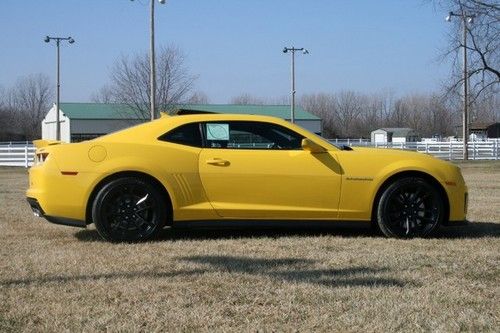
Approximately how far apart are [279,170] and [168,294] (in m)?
2.55

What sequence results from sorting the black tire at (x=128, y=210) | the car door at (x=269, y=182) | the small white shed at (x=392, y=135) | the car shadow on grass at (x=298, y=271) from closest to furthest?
the car shadow on grass at (x=298, y=271), the black tire at (x=128, y=210), the car door at (x=269, y=182), the small white shed at (x=392, y=135)

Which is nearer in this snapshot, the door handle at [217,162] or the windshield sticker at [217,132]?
the door handle at [217,162]

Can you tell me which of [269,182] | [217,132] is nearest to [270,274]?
[269,182]

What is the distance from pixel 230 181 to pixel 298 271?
175 centimetres

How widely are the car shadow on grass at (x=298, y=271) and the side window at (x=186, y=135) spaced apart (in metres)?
1.46

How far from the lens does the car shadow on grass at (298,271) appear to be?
15.7 feet

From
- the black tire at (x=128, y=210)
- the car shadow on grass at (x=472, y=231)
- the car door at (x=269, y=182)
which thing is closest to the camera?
the black tire at (x=128, y=210)

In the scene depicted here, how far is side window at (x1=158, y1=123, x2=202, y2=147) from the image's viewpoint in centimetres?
678

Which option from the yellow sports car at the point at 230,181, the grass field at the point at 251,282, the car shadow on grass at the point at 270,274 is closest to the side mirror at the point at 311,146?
the yellow sports car at the point at 230,181

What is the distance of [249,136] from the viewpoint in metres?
6.87

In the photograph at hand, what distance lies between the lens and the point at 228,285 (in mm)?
4695

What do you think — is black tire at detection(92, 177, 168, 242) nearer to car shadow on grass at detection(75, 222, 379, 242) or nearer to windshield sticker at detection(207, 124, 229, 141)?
car shadow on grass at detection(75, 222, 379, 242)

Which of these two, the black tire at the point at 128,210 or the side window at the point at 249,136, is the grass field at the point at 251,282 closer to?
the black tire at the point at 128,210

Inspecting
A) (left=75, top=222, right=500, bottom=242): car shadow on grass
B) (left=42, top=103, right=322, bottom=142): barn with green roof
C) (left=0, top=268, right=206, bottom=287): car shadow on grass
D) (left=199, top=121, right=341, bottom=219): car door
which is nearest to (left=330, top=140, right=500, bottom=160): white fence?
(left=42, top=103, right=322, bottom=142): barn with green roof
